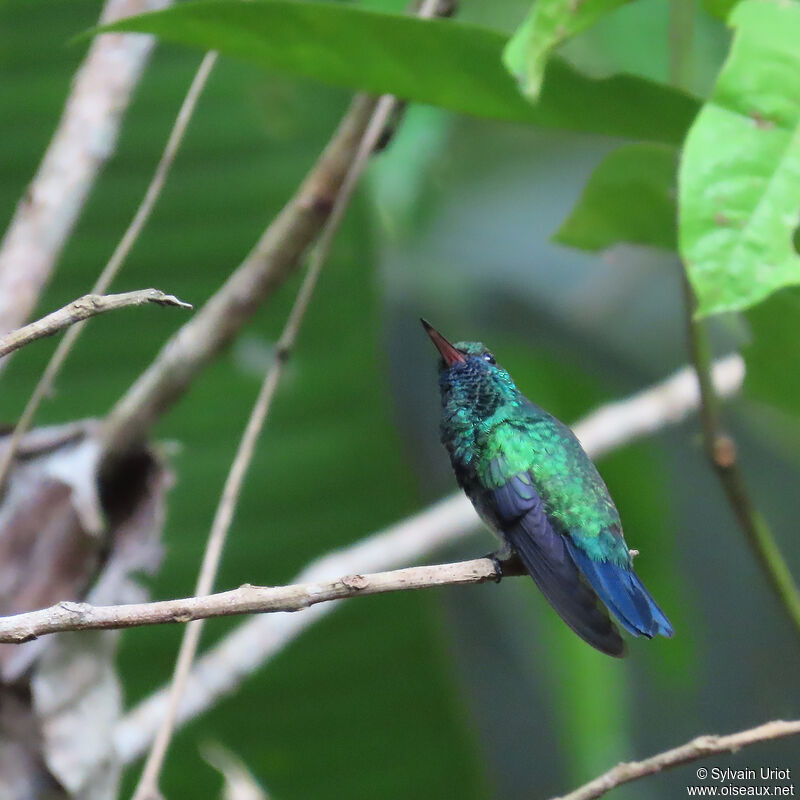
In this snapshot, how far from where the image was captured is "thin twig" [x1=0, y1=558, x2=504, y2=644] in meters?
0.71

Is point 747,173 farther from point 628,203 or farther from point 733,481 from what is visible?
point 733,481

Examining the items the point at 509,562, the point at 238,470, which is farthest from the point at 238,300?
the point at 509,562

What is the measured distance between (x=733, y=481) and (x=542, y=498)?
0.81 feet

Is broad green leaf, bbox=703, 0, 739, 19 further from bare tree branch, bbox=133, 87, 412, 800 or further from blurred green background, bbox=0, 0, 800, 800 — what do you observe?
blurred green background, bbox=0, 0, 800, 800

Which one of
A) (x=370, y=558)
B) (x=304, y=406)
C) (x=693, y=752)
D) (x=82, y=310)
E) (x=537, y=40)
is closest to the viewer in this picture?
(x=82, y=310)

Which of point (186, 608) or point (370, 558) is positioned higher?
point (186, 608)

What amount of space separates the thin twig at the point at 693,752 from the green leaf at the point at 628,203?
624 millimetres

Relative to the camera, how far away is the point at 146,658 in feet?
7.97

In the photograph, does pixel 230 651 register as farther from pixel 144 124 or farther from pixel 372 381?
pixel 144 124

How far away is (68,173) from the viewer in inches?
56.7

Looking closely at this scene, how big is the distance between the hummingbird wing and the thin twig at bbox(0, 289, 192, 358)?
46 centimetres

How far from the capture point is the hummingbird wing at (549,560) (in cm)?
94

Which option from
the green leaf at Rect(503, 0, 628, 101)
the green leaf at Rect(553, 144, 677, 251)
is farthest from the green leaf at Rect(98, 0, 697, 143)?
the green leaf at Rect(503, 0, 628, 101)

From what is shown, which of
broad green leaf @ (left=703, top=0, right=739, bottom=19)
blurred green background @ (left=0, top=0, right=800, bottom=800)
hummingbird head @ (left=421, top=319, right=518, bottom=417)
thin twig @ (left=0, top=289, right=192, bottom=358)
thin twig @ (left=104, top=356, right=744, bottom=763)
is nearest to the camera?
thin twig @ (left=0, top=289, right=192, bottom=358)
